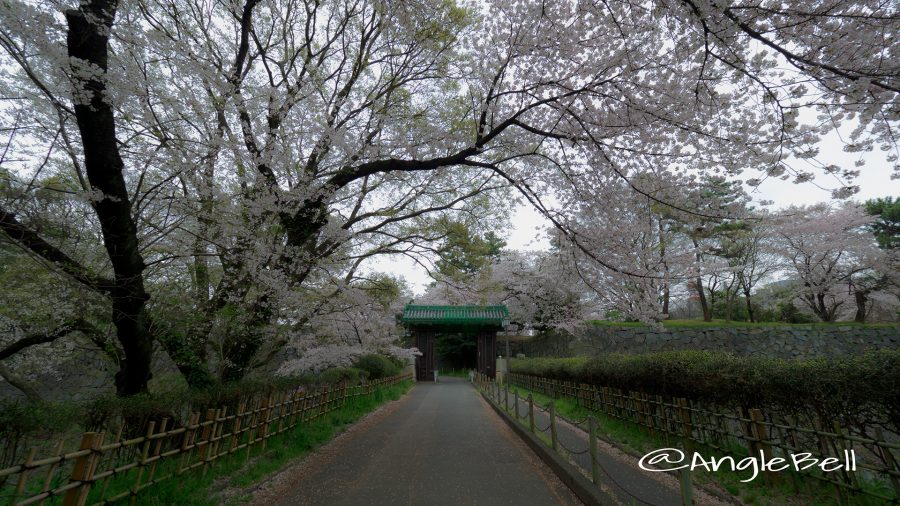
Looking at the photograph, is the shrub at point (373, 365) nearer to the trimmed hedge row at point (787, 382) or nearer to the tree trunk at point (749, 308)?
the trimmed hedge row at point (787, 382)

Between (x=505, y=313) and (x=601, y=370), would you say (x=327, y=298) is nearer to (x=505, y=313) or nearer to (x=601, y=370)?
(x=601, y=370)

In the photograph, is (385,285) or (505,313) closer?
(385,285)

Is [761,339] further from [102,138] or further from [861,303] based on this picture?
[102,138]

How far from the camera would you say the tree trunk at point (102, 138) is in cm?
437

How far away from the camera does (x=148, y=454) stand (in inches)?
168

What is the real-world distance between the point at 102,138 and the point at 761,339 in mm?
23060

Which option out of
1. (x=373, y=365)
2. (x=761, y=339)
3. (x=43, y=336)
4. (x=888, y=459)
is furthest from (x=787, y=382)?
(x=761, y=339)

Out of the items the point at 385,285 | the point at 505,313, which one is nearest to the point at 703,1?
the point at 385,285

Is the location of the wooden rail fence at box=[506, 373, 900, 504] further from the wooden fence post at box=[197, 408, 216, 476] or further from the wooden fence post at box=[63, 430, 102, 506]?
the wooden fence post at box=[197, 408, 216, 476]

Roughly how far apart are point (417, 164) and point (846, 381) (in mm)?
6003

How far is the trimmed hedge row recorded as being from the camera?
3.77 m

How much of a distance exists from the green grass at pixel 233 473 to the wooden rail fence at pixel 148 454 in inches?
2.3

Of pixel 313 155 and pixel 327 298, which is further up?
pixel 313 155

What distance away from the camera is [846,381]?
3.95 metres
